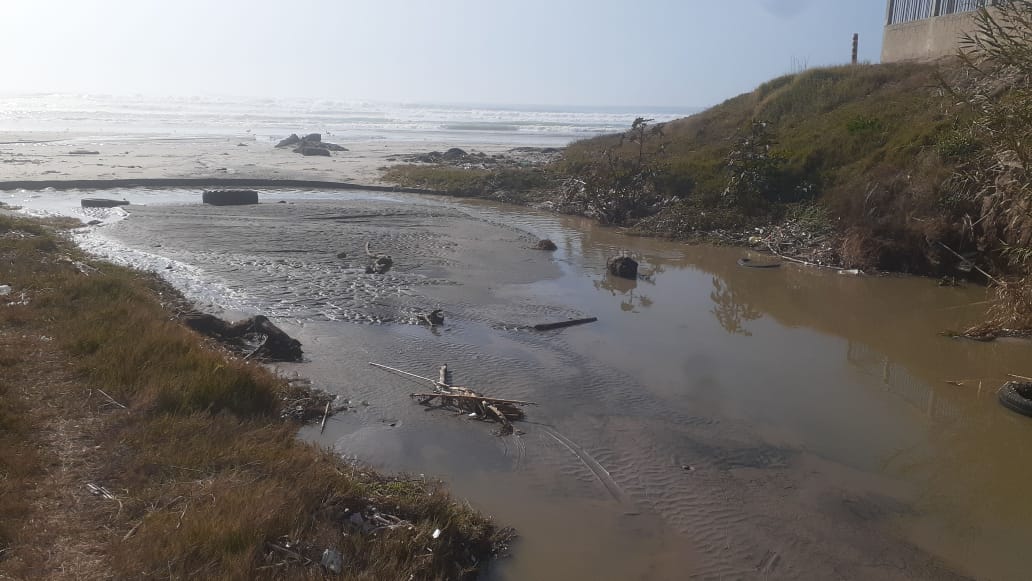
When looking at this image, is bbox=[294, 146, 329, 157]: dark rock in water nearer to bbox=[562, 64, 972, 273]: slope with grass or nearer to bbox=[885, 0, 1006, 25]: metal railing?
bbox=[562, 64, 972, 273]: slope with grass

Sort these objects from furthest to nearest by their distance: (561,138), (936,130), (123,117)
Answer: (123,117) → (561,138) → (936,130)

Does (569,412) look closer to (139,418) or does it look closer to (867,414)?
(867,414)

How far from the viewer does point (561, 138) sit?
61.7 m

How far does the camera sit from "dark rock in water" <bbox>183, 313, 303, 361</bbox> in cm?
883

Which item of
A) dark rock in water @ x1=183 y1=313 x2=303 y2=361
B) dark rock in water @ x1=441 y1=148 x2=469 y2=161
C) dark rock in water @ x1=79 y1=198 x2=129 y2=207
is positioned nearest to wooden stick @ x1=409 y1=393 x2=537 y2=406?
dark rock in water @ x1=183 y1=313 x2=303 y2=361

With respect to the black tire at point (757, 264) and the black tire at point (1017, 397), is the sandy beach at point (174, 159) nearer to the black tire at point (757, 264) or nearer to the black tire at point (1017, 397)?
the black tire at point (757, 264)

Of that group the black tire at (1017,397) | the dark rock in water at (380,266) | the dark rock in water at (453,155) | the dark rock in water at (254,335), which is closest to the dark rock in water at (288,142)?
the dark rock in water at (453,155)

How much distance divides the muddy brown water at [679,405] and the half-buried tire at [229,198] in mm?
5112

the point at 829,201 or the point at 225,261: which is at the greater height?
the point at 829,201

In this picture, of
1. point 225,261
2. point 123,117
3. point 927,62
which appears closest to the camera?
point 225,261

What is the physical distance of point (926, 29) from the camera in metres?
24.2

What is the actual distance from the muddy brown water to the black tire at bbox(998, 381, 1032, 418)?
0.47 ft

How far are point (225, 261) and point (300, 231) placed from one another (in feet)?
10.2

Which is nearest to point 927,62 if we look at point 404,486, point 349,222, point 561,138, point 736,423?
point 349,222
